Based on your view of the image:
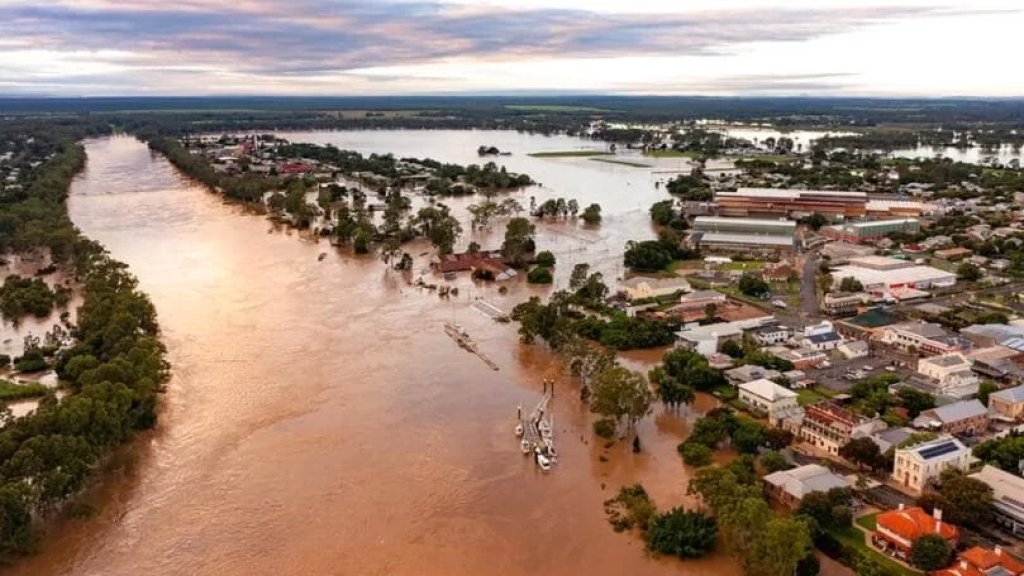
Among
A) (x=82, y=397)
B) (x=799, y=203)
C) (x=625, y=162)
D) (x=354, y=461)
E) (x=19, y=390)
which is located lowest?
(x=354, y=461)

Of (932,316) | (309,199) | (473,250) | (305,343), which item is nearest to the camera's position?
(305,343)

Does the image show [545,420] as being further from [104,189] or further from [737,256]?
[104,189]

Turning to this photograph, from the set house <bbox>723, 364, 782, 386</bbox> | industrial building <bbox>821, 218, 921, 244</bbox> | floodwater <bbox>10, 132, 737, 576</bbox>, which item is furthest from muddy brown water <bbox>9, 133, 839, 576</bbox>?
industrial building <bbox>821, 218, 921, 244</bbox>

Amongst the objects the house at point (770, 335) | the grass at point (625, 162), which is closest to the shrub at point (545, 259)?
the house at point (770, 335)

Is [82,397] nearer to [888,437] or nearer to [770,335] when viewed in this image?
[888,437]

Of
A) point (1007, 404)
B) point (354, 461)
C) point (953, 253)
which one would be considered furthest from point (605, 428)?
point (953, 253)

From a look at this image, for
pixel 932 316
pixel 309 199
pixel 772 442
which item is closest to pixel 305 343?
pixel 772 442
